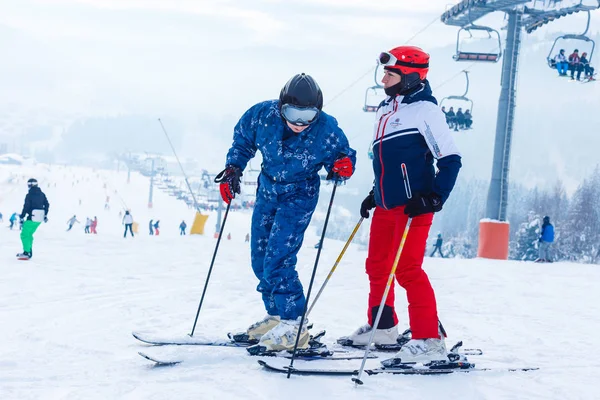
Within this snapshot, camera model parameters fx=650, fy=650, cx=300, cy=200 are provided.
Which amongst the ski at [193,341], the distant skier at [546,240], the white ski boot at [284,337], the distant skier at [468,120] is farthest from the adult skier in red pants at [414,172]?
the distant skier at [468,120]

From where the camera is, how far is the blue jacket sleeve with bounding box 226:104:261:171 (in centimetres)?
393

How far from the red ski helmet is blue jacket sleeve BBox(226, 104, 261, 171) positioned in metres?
0.82

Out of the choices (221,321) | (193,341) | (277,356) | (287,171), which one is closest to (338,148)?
(287,171)

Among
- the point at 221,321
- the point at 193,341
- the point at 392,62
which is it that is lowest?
the point at 221,321

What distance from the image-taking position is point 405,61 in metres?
3.79

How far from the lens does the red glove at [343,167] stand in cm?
377

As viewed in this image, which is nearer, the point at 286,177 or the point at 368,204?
the point at 286,177

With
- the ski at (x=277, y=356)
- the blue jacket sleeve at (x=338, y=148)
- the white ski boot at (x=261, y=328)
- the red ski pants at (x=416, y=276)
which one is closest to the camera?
the ski at (x=277, y=356)

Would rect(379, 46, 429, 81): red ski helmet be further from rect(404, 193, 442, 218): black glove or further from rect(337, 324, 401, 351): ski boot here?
rect(337, 324, 401, 351): ski boot

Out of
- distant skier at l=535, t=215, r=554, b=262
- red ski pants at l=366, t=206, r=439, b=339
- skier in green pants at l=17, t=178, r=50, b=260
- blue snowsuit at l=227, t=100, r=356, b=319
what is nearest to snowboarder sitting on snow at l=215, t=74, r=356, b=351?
blue snowsuit at l=227, t=100, r=356, b=319

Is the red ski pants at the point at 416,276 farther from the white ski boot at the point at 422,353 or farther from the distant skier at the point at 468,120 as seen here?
the distant skier at the point at 468,120

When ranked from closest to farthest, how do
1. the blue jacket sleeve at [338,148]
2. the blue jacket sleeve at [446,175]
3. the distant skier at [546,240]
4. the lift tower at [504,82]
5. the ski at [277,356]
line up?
the ski at [277,356]
the blue jacket sleeve at [446,175]
the blue jacket sleeve at [338,148]
the lift tower at [504,82]
the distant skier at [546,240]

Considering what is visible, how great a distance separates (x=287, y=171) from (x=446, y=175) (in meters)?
0.91

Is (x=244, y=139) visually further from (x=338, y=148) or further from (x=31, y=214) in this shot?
(x=31, y=214)
